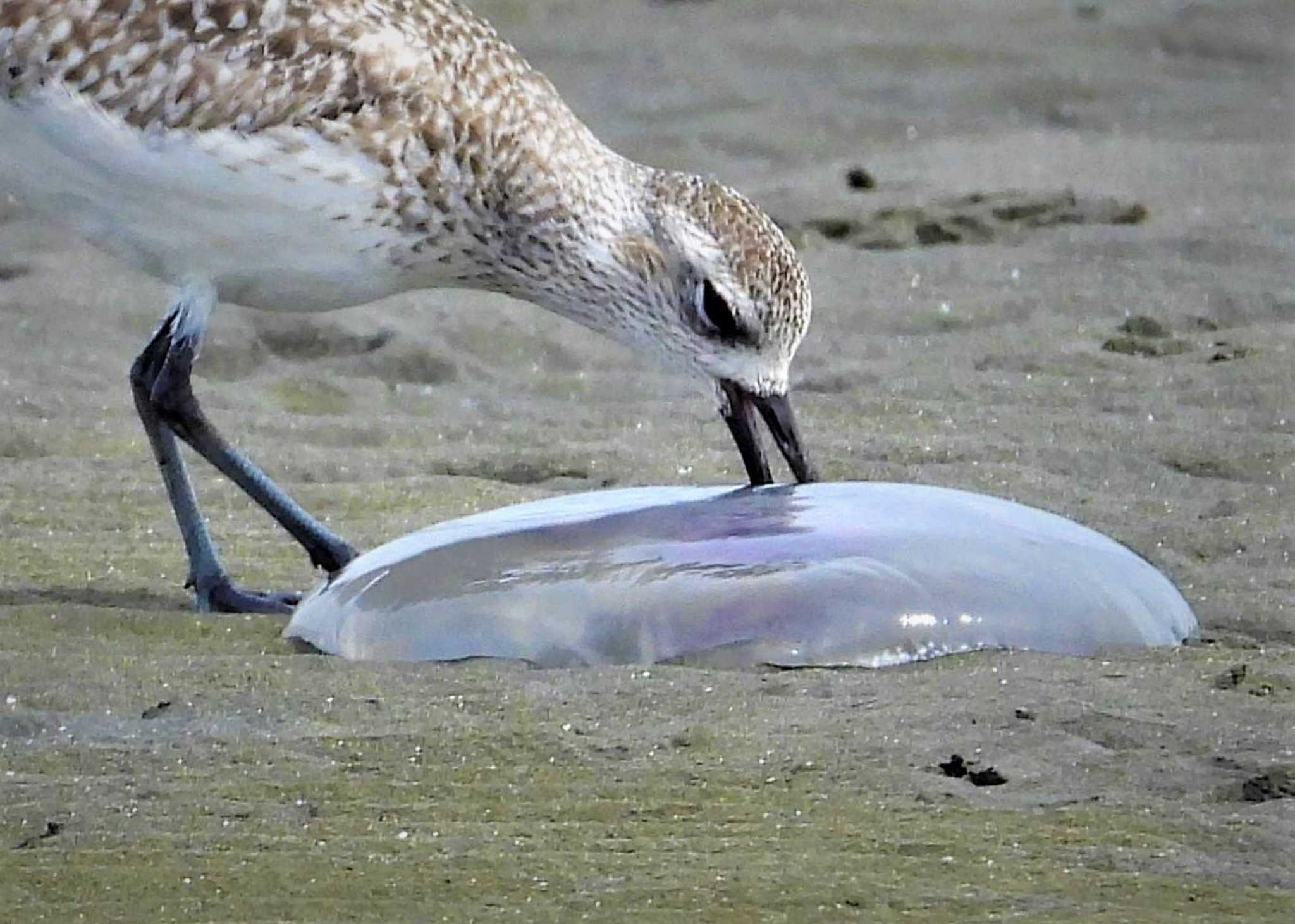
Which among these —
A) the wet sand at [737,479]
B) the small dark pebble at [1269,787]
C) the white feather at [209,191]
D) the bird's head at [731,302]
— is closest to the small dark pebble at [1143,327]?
the wet sand at [737,479]

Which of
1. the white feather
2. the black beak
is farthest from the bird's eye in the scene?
the white feather

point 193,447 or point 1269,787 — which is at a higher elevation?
point 1269,787

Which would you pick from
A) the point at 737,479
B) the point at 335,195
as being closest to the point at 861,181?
the point at 737,479

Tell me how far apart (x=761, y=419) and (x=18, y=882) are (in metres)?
2.74

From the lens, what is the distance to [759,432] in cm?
568

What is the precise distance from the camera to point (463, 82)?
565cm

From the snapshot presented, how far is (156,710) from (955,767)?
1323mm

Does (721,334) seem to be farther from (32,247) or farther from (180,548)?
(32,247)

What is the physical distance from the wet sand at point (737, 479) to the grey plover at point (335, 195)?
0.42 meters

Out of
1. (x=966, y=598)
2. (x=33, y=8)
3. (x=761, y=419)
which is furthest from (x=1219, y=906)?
(x=33, y=8)

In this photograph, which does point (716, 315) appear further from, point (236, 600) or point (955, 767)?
point (955, 767)

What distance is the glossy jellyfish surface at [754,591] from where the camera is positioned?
4.40 metres

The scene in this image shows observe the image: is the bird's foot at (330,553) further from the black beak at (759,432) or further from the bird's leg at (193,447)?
the black beak at (759,432)

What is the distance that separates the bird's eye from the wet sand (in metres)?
0.52
